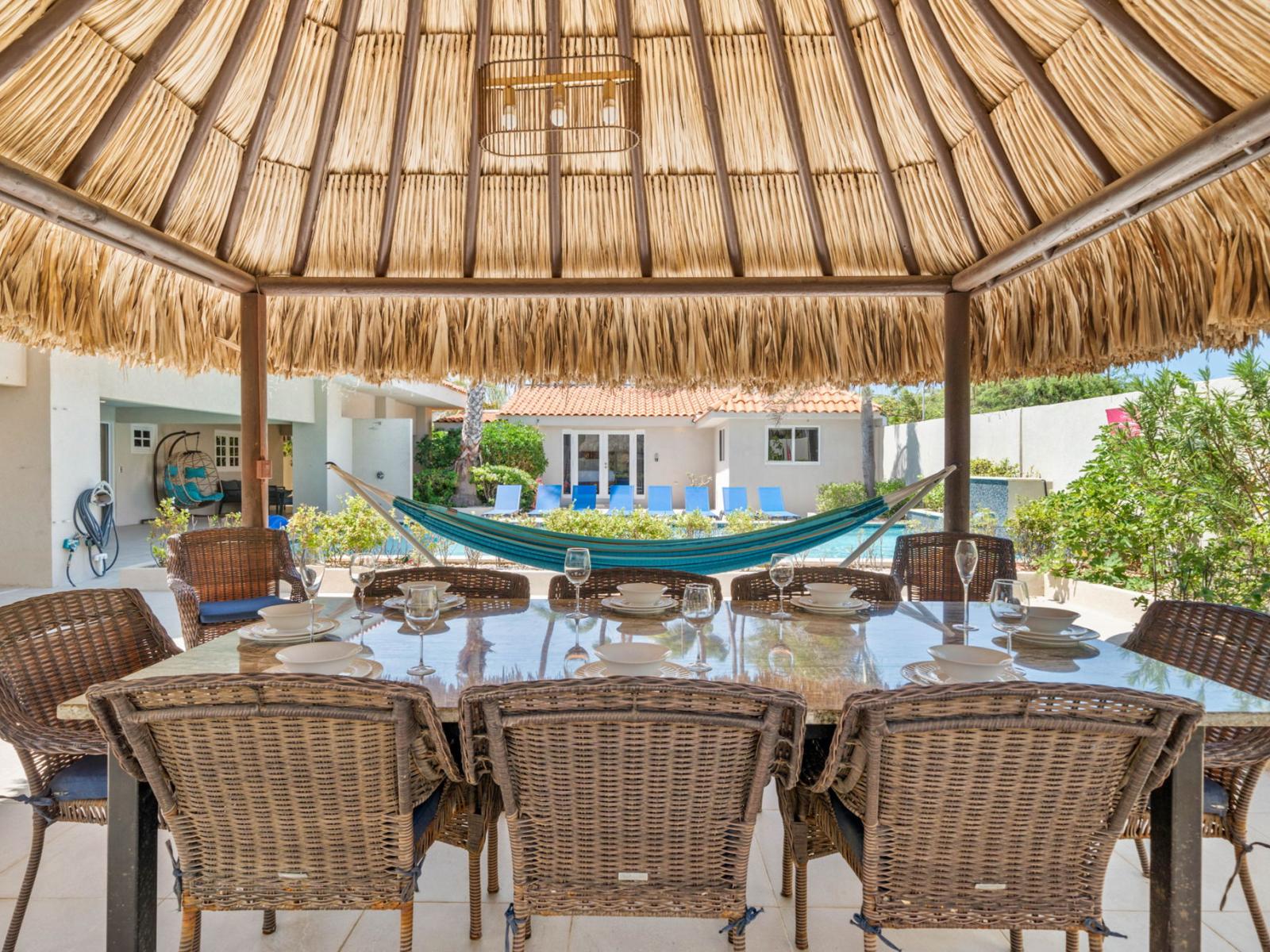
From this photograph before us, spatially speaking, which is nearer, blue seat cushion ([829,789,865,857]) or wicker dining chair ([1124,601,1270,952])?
blue seat cushion ([829,789,865,857])

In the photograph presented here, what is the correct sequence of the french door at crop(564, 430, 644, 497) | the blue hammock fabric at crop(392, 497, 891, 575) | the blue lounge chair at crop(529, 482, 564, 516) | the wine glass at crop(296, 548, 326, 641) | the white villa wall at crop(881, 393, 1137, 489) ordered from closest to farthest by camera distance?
the wine glass at crop(296, 548, 326, 641)
the blue hammock fabric at crop(392, 497, 891, 575)
the white villa wall at crop(881, 393, 1137, 489)
the blue lounge chair at crop(529, 482, 564, 516)
the french door at crop(564, 430, 644, 497)

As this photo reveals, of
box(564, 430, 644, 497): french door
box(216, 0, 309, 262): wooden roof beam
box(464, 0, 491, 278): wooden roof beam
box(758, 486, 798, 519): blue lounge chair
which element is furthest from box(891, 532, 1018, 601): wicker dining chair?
box(564, 430, 644, 497): french door

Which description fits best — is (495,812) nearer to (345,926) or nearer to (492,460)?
(345,926)

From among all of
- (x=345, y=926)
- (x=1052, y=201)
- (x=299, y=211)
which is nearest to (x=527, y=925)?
(x=345, y=926)

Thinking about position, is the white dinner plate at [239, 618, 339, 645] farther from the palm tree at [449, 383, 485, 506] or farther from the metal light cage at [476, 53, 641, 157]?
the palm tree at [449, 383, 485, 506]

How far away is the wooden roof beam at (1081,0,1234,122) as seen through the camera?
7.21 feet

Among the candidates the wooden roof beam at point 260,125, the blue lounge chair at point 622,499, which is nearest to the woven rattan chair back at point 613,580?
the wooden roof beam at point 260,125

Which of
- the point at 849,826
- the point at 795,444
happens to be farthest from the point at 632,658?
the point at 795,444

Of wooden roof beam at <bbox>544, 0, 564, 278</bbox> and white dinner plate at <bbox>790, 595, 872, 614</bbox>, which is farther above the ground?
wooden roof beam at <bbox>544, 0, 564, 278</bbox>

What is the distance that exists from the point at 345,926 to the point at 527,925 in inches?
28.6

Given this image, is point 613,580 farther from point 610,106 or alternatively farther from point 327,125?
point 327,125

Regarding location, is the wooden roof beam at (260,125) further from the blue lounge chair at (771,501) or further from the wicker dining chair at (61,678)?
the blue lounge chair at (771,501)

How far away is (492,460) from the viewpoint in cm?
1316

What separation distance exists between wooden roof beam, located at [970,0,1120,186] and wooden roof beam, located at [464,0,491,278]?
1.86m
